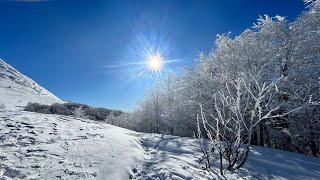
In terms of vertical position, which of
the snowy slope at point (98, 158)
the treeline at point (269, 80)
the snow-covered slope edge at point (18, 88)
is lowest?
the snowy slope at point (98, 158)

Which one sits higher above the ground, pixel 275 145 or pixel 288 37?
pixel 288 37

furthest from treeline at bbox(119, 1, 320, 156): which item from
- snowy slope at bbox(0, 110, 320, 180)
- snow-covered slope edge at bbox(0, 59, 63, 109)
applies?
snow-covered slope edge at bbox(0, 59, 63, 109)

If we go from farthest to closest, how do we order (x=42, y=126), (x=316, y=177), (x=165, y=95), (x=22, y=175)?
(x=165, y=95) → (x=42, y=126) → (x=316, y=177) → (x=22, y=175)

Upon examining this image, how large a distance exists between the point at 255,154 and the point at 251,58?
14.1 meters

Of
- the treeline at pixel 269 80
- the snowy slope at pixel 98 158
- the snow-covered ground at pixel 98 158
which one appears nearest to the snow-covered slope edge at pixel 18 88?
the treeline at pixel 269 80

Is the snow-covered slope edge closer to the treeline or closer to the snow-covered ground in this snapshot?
the treeline

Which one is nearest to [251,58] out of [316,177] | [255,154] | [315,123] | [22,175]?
[315,123]

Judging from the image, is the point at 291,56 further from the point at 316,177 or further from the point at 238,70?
the point at 316,177

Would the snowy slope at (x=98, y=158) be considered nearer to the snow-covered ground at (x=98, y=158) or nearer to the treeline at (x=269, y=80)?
the snow-covered ground at (x=98, y=158)

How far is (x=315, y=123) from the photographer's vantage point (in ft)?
65.6

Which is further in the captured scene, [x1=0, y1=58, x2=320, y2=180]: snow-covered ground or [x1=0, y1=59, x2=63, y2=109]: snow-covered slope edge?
[x1=0, y1=59, x2=63, y2=109]: snow-covered slope edge

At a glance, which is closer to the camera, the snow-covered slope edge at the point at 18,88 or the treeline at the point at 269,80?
the treeline at the point at 269,80

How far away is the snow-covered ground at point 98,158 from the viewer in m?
6.46

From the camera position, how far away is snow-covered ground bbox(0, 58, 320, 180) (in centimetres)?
646
